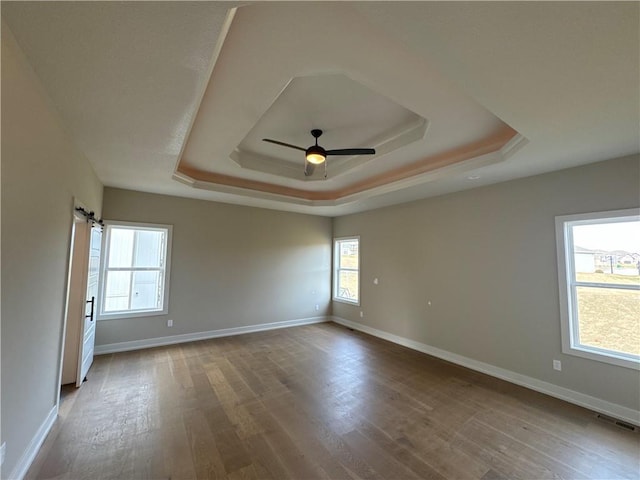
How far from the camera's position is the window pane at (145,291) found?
4.76 meters

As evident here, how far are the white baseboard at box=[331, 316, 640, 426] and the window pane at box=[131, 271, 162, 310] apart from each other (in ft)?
14.9

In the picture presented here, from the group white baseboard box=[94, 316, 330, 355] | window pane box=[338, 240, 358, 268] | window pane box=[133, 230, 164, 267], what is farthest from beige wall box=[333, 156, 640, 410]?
window pane box=[133, 230, 164, 267]

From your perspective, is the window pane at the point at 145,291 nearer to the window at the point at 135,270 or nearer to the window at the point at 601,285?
the window at the point at 135,270

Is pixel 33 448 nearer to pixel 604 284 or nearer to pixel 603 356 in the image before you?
pixel 603 356

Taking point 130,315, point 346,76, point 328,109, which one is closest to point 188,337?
point 130,315

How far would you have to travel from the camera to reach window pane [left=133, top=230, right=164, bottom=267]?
4812 millimetres

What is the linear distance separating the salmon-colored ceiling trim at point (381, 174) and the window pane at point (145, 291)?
2.01 m

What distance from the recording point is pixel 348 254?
6.86 m

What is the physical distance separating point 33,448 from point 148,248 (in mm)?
3281

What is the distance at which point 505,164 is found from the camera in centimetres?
320

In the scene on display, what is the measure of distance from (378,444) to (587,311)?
2.88 meters

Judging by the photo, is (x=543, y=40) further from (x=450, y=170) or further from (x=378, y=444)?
(x=378, y=444)

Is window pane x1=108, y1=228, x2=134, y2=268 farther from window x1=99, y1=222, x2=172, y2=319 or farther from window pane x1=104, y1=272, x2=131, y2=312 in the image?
window pane x1=104, y1=272, x2=131, y2=312

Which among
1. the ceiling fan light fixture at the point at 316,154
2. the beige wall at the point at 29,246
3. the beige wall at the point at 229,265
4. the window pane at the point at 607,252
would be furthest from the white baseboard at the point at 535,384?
the beige wall at the point at 29,246
